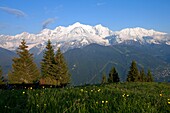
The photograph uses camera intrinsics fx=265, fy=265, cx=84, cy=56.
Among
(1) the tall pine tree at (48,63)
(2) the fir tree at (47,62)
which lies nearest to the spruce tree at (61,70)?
(1) the tall pine tree at (48,63)

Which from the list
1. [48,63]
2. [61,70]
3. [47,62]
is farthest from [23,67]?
[61,70]

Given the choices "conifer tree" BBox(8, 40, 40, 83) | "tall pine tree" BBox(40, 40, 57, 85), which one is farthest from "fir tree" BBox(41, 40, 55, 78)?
"conifer tree" BBox(8, 40, 40, 83)

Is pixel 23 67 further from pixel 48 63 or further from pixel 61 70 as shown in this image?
pixel 61 70

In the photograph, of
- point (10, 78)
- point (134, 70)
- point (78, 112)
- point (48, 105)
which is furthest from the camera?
point (134, 70)

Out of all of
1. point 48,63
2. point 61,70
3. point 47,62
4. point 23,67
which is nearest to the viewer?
point 61,70

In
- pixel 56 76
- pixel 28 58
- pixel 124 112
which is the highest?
pixel 28 58

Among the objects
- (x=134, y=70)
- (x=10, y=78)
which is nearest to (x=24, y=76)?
(x=10, y=78)

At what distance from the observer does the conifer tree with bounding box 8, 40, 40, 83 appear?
70875 mm

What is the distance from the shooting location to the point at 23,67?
240ft

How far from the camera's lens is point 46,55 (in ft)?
246

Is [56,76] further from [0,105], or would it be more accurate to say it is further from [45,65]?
[0,105]

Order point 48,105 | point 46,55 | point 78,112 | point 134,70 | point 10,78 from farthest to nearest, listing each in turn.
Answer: point 134,70 < point 46,55 < point 10,78 < point 48,105 < point 78,112

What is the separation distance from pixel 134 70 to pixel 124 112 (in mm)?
82858

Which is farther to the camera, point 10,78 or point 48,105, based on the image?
point 10,78
